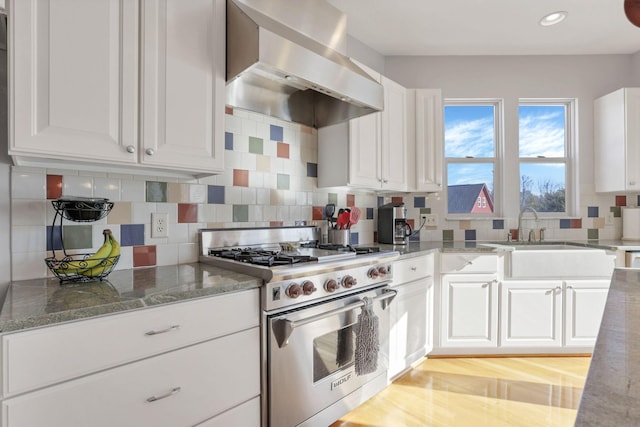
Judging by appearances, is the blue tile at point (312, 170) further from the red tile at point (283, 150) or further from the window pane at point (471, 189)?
the window pane at point (471, 189)

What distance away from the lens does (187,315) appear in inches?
50.3

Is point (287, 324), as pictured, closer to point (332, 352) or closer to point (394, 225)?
point (332, 352)

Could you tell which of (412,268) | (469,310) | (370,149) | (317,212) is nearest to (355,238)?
(317,212)

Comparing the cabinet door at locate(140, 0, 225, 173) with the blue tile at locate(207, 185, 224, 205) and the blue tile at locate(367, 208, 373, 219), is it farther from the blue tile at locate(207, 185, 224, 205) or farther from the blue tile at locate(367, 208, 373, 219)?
the blue tile at locate(367, 208, 373, 219)

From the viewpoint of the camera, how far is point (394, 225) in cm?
289

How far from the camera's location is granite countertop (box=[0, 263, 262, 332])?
3.29 feet

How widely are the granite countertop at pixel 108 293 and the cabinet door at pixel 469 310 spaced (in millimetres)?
1764

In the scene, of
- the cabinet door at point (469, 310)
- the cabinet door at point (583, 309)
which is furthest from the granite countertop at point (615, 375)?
the cabinet door at point (583, 309)

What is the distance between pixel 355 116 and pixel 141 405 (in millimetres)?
1893

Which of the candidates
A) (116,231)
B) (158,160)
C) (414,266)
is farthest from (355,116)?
(116,231)

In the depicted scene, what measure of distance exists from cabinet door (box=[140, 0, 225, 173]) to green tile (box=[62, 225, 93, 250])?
1.53 feet

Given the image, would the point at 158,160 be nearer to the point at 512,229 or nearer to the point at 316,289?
the point at 316,289

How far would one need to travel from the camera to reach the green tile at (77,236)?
5.08 ft

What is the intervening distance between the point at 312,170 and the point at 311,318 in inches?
50.5
